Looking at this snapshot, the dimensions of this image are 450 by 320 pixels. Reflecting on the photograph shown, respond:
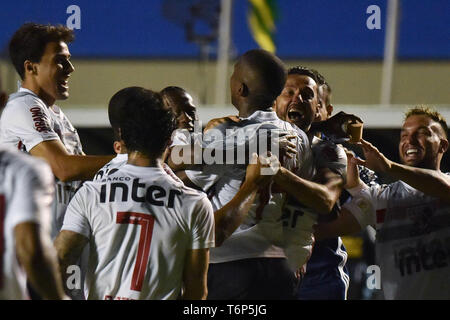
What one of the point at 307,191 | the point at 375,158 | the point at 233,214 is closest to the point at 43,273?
the point at 233,214

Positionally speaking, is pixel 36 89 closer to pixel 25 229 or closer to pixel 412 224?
pixel 25 229

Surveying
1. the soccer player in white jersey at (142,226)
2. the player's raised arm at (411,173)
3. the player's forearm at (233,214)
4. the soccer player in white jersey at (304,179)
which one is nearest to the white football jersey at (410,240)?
the player's raised arm at (411,173)

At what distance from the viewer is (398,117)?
9500 mm

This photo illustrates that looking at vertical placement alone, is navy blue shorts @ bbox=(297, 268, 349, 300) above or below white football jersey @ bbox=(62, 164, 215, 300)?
below

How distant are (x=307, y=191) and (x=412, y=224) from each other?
147 centimetres

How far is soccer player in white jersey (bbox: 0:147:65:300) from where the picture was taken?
2621mm

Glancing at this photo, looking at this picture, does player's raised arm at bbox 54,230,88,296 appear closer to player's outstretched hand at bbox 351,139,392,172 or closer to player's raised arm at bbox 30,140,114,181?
player's raised arm at bbox 30,140,114,181

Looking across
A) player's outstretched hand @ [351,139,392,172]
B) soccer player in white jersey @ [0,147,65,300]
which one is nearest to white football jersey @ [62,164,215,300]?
soccer player in white jersey @ [0,147,65,300]

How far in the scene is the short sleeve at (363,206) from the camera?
5.15 meters

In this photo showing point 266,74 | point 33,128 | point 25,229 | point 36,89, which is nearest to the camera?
point 25,229

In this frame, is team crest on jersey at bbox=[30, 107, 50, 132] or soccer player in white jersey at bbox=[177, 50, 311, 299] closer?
soccer player in white jersey at bbox=[177, 50, 311, 299]

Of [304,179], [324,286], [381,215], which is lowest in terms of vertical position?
[324,286]

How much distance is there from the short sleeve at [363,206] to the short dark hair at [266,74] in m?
1.40

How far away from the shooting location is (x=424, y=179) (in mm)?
4785
